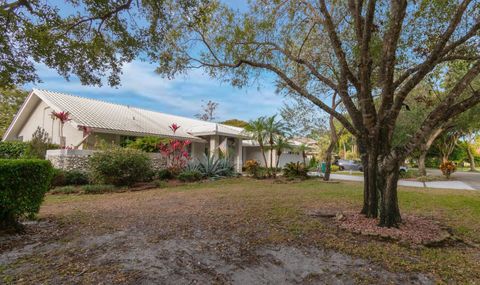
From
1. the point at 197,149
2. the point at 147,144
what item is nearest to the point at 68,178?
the point at 147,144

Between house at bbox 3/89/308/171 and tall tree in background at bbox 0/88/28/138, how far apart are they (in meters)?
9.22

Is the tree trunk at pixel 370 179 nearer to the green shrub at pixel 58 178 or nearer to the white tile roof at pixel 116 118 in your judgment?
the green shrub at pixel 58 178

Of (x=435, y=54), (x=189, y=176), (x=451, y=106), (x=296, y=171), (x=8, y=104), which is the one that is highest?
(x=8, y=104)

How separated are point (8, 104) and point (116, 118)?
1589cm

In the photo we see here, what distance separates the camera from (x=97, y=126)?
45.4 ft

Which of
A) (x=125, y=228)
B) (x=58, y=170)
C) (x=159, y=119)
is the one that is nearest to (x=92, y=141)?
(x=58, y=170)

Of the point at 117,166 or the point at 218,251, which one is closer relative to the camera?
the point at 218,251

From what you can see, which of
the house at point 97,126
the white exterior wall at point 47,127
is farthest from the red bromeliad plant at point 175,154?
the white exterior wall at point 47,127

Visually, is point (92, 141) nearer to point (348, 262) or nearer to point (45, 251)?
point (45, 251)

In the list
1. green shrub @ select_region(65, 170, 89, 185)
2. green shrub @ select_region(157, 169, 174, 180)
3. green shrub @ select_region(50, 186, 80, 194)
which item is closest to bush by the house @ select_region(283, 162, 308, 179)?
green shrub @ select_region(157, 169, 174, 180)

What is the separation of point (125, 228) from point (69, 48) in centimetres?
422

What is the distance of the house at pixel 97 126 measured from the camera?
46.7 ft

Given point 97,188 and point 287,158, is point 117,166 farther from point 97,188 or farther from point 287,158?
point 287,158

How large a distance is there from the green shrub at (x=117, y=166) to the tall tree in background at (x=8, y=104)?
64.7ft
